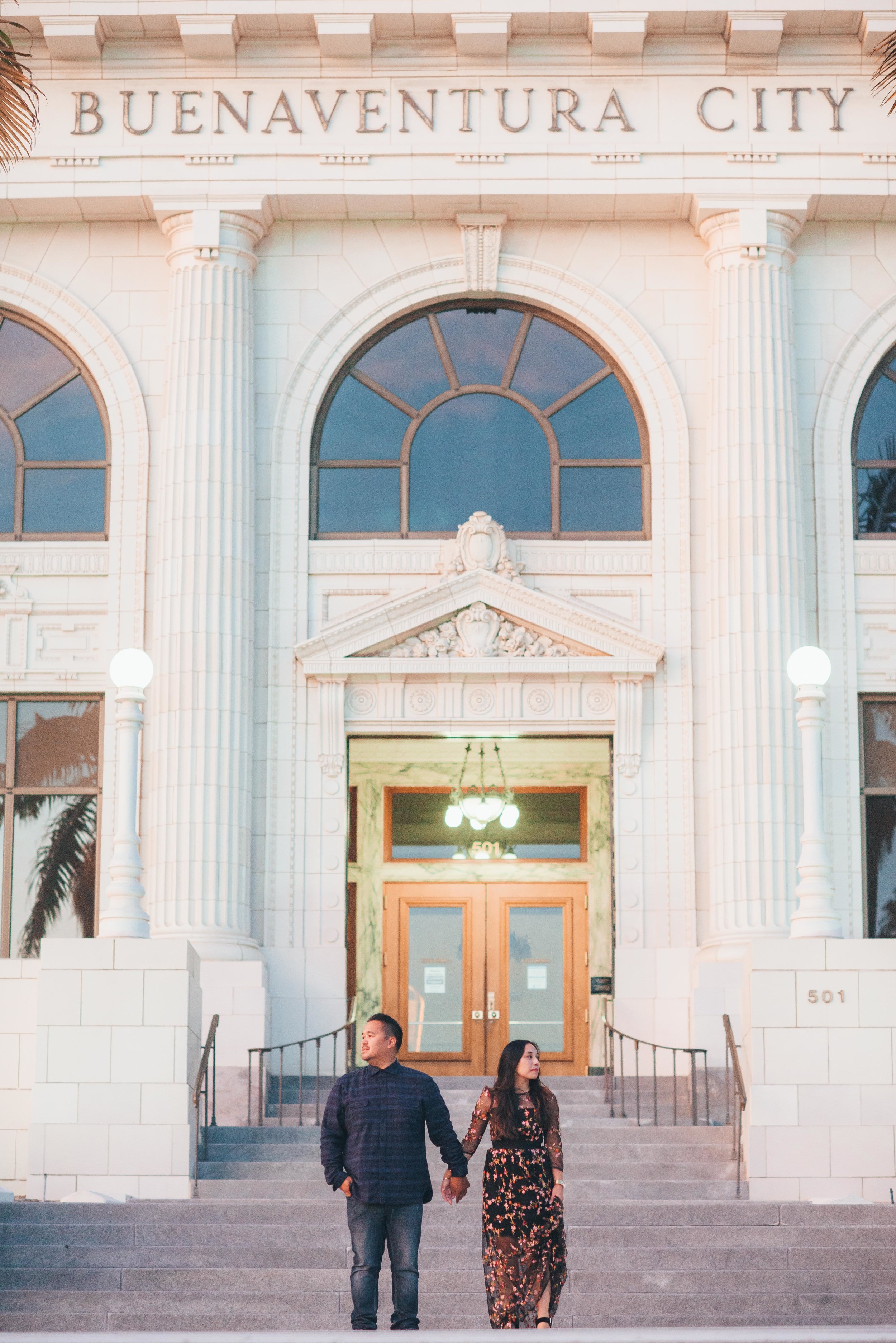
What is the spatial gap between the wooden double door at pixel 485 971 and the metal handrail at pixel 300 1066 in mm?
3145

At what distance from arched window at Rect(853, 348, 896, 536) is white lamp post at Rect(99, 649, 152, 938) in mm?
8755

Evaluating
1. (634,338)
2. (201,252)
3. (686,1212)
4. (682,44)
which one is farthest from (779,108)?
(686,1212)

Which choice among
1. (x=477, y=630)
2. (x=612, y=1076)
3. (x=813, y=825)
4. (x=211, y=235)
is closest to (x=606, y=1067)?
(x=612, y=1076)

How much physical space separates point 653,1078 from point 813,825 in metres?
3.96

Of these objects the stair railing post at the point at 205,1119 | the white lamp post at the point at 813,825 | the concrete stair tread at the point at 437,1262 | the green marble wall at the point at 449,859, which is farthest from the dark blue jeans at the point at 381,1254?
the green marble wall at the point at 449,859

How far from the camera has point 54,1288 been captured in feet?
40.3

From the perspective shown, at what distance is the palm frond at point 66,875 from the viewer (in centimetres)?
2017

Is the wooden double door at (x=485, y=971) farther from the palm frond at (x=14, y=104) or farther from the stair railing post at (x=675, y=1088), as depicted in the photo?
the palm frond at (x=14, y=104)

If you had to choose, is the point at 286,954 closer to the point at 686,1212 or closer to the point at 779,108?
the point at 686,1212

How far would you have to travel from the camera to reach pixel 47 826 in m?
20.3

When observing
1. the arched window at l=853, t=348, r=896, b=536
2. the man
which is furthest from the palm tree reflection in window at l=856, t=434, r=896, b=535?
the man

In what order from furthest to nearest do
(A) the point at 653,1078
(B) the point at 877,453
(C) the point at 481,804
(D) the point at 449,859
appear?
(D) the point at 449,859
(C) the point at 481,804
(B) the point at 877,453
(A) the point at 653,1078

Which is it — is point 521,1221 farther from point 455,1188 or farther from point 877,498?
point 877,498

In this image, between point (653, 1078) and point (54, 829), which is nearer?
point (653, 1078)
